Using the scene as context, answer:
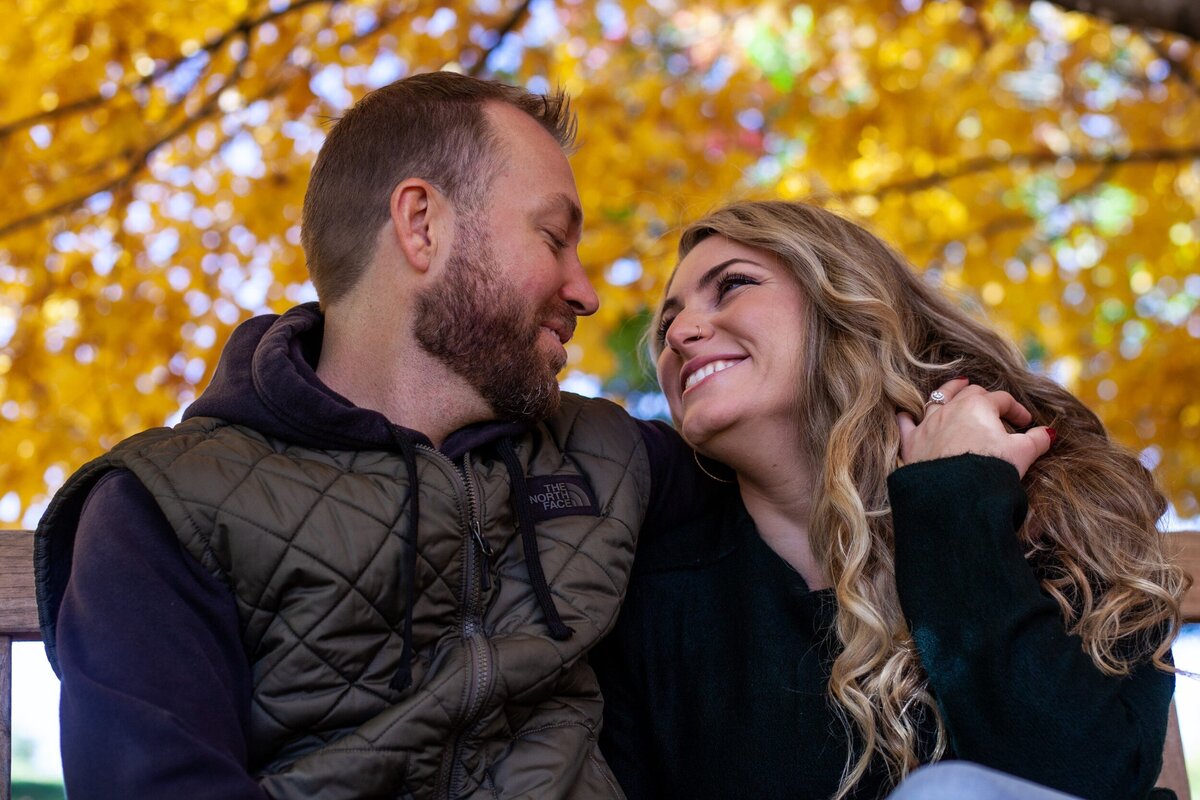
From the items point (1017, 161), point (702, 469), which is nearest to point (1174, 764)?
point (702, 469)

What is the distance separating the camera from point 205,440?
1882 millimetres

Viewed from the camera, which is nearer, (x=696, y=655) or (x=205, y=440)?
(x=205, y=440)

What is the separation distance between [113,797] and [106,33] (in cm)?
302

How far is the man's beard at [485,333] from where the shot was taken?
2.15 metres

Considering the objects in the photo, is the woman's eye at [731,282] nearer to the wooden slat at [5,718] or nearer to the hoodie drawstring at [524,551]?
the hoodie drawstring at [524,551]

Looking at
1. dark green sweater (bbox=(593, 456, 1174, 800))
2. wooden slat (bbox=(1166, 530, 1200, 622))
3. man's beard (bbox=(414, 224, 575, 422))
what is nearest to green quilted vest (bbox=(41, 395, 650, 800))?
man's beard (bbox=(414, 224, 575, 422))

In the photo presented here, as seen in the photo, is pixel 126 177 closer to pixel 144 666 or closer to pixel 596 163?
pixel 596 163

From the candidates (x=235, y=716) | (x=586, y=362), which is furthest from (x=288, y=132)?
(x=235, y=716)

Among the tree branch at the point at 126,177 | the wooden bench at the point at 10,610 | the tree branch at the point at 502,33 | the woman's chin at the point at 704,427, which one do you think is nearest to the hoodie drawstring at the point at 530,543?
the woman's chin at the point at 704,427

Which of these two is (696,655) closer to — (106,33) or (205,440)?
(205,440)

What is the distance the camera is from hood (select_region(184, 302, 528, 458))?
1.95 meters

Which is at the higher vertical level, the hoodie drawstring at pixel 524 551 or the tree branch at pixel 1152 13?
the tree branch at pixel 1152 13

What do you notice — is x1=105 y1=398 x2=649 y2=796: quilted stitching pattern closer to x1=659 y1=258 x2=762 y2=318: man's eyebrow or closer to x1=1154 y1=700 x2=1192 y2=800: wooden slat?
x1=659 y1=258 x2=762 y2=318: man's eyebrow

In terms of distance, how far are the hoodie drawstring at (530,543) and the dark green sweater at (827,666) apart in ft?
1.41
